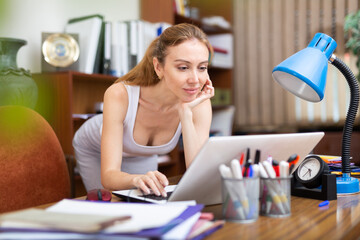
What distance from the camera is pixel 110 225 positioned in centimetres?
58

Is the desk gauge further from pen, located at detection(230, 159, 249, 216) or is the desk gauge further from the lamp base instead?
pen, located at detection(230, 159, 249, 216)

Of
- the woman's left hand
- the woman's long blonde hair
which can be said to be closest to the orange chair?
the woman's long blonde hair

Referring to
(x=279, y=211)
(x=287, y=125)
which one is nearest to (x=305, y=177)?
(x=279, y=211)

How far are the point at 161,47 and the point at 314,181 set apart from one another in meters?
0.81

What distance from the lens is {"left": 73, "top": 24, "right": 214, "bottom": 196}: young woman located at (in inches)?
55.6

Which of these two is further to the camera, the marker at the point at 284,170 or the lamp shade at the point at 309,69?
the lamp shade at the point at 309,69

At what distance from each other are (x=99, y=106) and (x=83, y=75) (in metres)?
0.26

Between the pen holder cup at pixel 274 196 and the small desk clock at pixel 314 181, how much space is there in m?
0.23

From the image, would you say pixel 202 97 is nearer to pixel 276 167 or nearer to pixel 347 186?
pixel 347 186

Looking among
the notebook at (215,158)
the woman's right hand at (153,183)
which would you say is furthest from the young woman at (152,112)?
the notebook at (215,158)

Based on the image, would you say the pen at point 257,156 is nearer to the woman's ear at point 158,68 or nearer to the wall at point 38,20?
the woman's ear at point 158,68

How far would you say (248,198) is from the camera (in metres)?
0.75

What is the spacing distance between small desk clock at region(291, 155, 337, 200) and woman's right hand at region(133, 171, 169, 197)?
1.19 ft

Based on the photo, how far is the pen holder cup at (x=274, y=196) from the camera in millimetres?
794
